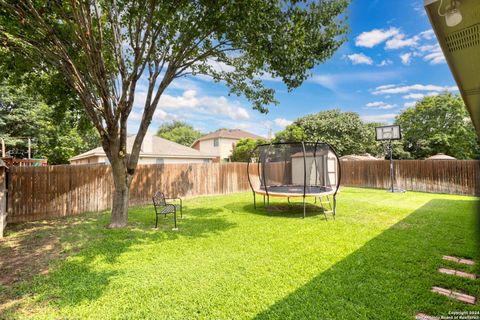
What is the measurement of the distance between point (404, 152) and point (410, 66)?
9225 millimetres

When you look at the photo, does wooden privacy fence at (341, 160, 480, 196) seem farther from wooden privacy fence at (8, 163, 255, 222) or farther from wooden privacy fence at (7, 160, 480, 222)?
wooden privacy fence at (8, 163, 255, 222)

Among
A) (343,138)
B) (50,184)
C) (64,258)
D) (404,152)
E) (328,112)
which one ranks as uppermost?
(328,112)

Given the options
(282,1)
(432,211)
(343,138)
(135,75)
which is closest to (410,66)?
(343,138)

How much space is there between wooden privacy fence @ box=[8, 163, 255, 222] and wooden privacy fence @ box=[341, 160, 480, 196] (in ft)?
30.6

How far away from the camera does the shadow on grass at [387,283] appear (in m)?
2.43

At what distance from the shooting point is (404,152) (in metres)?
21.6

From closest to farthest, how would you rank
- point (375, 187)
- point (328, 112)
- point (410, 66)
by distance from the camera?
1. point (375, 187)
2. point (410, 66)
3. point (328, 112)

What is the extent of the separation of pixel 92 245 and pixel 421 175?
1431cm

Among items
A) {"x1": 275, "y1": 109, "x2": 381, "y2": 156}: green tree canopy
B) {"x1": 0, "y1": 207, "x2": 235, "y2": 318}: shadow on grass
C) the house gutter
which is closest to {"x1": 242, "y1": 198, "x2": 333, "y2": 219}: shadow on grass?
{"x1": 0, "y1": 207, "x2": 235, "y2": 318}: shadow on grass

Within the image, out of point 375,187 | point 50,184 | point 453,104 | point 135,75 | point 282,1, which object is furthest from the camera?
point 453,104

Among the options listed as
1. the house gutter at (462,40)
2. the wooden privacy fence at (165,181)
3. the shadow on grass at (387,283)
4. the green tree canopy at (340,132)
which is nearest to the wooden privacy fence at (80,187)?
the wooden privacy fence at (165,181)

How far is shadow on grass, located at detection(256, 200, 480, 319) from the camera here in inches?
95.8

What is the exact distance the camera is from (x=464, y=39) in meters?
1.72

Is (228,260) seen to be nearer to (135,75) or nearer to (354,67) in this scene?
(135,75)
